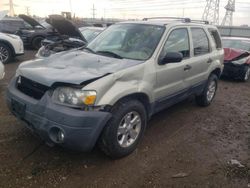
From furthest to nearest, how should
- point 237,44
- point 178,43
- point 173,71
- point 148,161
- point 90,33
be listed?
point 237,44 < point 90,33 < point 178,43 < point 173,71 < point 148,161

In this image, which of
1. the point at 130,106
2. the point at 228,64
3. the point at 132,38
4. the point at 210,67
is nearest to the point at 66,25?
the point at 132,38

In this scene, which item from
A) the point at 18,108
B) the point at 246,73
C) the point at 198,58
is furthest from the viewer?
the point at 246,73

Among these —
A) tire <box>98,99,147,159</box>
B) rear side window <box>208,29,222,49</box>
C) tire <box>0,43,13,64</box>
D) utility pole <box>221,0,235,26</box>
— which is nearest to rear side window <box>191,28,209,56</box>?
rear side window <box>208,29,222,49</box>

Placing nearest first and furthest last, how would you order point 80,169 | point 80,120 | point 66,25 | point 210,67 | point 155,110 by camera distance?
point 80,120 < point 80,169 < point 155,110 < point 210,67 < point 66,25

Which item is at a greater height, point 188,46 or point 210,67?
point 188,46

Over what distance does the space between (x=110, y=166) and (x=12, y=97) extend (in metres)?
1.58

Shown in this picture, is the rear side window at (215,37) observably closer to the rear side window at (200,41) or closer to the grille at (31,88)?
the rear side window at (200,41)

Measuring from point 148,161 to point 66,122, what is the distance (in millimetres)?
1315

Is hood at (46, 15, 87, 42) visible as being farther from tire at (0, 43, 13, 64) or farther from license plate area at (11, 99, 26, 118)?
license plate area at (11, 99, 26, 118)

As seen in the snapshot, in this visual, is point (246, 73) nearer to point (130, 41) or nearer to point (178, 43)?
point (178, 43)

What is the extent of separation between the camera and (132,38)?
3941 millimetres

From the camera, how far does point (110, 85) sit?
2.88 m

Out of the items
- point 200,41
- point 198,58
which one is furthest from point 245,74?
point 198,58

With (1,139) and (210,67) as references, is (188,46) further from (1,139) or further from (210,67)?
(1,139)
